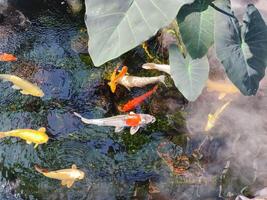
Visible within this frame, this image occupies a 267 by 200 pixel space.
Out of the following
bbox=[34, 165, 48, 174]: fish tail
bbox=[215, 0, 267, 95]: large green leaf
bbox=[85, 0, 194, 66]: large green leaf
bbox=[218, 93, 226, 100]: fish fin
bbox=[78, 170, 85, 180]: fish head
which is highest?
bbox=[85, 0, 194, 66]: large green leaf

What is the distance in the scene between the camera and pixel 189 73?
9.39ft

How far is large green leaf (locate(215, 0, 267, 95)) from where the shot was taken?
2609 mm

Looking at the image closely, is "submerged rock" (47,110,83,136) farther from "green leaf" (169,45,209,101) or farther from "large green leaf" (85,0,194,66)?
"large green leaf" (85,0,194,66)

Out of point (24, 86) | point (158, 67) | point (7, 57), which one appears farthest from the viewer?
point (7, 57)

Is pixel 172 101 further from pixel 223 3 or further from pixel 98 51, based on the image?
pixel 98 51

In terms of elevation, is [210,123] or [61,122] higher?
[210,123]

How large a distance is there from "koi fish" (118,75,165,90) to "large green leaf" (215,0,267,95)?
110 cm

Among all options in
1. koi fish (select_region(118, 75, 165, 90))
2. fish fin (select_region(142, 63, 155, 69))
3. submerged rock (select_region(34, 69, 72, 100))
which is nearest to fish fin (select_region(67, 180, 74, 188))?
submerged rock (select_region(34, 69, 72, 100))

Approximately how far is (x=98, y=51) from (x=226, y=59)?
0.94 m

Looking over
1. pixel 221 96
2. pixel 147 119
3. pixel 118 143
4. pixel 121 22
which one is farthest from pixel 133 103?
pixel 121 22

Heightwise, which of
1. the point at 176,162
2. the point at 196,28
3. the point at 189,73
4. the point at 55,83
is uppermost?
the point at 196,28

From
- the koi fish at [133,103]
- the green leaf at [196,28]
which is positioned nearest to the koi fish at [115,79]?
the koi fish at [133,103]

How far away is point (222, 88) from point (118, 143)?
2.91ft

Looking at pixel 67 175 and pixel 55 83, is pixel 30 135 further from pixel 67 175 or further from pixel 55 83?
pixel 55 83
